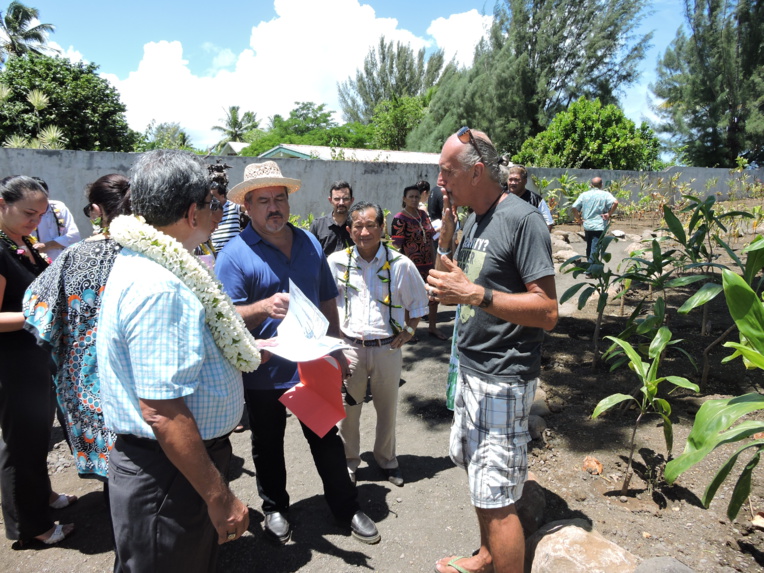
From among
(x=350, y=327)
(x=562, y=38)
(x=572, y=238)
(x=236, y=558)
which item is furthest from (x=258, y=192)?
(x=562, y=38)

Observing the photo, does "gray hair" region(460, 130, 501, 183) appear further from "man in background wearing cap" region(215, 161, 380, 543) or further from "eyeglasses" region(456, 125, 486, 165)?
"man in background wearing cap" region(215, 161, 380, 543)

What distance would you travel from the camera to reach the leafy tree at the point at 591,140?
18969 millimetres

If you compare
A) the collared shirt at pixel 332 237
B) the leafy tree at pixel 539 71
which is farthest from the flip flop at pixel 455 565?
the leafy tree at pixel 539 71

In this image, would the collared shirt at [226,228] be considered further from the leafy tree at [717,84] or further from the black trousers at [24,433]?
the leafy tree at [717,84]

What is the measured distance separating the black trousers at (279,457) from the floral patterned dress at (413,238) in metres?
3.28

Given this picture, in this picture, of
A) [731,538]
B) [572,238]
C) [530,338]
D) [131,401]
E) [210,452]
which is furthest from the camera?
[572,238]

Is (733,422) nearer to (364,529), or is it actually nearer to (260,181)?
(364,529)

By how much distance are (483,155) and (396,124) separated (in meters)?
31.2

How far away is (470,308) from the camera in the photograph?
230cm

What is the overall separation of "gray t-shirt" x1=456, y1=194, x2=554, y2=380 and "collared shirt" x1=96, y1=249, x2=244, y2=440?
115cm

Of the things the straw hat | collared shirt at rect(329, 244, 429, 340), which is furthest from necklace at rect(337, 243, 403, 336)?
the straw hat

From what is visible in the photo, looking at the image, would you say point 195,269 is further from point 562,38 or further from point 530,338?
point 562,38

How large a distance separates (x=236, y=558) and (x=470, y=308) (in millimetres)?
1872

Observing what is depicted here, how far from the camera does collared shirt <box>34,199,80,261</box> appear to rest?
13.7 feet
